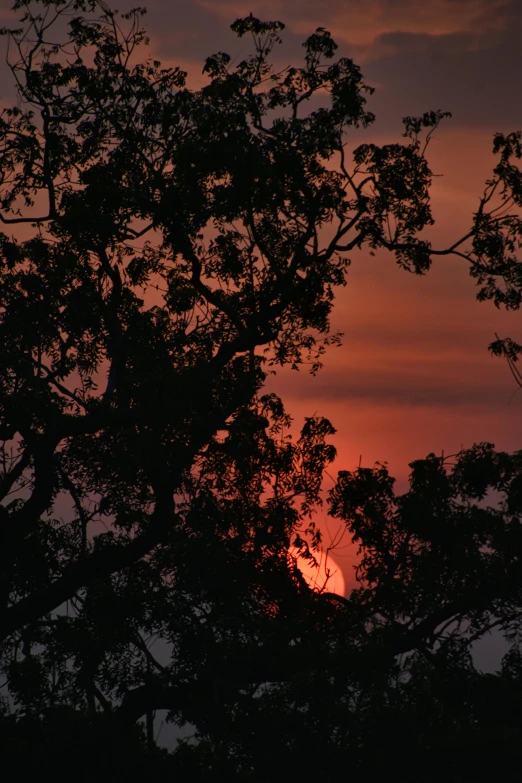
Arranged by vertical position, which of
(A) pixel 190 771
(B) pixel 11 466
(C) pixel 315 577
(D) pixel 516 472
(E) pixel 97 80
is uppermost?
(E) pixel 97 80

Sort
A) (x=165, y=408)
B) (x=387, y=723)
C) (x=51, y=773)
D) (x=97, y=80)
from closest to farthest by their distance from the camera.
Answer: (x=387, y=723) → (x=51, y=773) → (x=165, y=408) → (x=97, y=80)

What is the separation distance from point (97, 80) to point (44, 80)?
3.05 feet

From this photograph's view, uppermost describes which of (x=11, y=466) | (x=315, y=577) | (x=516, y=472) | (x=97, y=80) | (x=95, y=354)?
(x=97, y=80)

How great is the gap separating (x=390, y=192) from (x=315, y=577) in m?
6.82

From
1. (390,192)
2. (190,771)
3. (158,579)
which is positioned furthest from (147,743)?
(390,192)

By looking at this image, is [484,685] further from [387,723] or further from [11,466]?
[11,466]

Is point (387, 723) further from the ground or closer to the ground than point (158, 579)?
closer to the ground

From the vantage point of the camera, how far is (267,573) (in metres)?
15.8

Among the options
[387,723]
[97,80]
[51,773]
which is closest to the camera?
[387,723]

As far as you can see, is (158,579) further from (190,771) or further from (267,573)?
(190,771)

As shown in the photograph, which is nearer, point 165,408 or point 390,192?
point 165,408

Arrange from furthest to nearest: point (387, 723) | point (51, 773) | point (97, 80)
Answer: point (97, 80), point (51, 773), point (387, 723)

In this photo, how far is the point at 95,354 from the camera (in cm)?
1662

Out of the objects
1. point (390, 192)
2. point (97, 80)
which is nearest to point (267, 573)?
point (390, 192)
